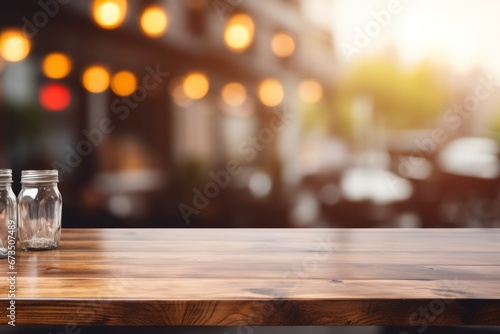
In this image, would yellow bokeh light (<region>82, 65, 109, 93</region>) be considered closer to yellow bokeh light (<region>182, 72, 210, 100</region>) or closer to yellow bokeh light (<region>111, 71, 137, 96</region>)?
yellow bokeh light (<region>111, 71, 137, 96</region>)

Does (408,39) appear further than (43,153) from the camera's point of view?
Yes

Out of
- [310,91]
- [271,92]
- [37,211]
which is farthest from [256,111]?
[37,211]

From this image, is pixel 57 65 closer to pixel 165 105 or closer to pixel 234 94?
pixel 165 105

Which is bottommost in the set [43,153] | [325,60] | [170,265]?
[43,153]

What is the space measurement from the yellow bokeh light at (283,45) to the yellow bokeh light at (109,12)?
1588mm

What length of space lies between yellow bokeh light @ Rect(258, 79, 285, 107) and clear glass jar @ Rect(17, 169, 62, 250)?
4746mm

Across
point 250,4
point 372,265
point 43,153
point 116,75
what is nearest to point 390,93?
point 250,4

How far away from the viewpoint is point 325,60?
6.15 metres

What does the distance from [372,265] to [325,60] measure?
515cm

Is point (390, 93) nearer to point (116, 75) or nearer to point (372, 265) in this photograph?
point (116, 75)

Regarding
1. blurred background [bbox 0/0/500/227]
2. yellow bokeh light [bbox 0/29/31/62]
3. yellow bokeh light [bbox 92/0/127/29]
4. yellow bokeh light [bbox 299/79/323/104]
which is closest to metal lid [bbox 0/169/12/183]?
yellow bokeh light [bbox 92/0/127/29]

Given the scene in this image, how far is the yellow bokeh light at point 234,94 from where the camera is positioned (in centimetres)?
598

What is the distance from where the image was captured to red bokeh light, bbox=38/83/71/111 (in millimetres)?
5492

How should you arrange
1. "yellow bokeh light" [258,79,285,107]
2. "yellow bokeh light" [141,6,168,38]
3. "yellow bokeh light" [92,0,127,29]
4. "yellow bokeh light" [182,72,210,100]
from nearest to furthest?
"yellow bokeh light" [92,0,127,29]
"yellow bokeh light" [141,6,168,38]
"yellow bokeh light" [182,72,210,100]
"yellow bokeh light" [258,79,285,107]
